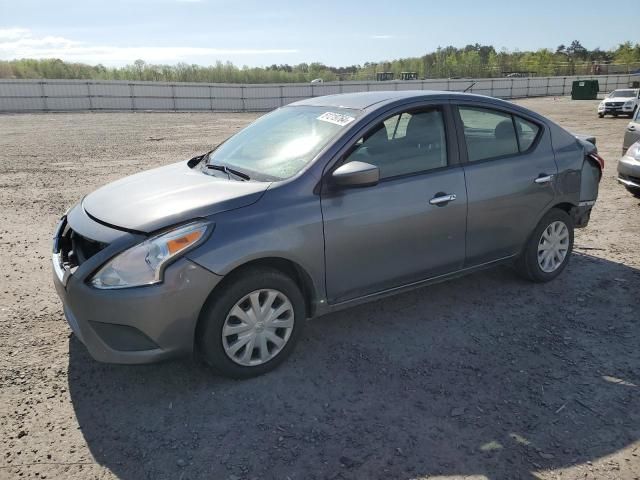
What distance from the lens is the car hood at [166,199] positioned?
10.4 feet

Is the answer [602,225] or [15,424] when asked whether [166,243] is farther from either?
[602,225]

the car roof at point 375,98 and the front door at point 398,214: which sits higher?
the car roof at point 375,98

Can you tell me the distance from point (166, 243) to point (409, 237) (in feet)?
5.66

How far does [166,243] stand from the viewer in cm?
303

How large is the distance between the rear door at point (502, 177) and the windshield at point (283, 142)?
106cm

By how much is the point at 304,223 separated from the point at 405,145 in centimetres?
112

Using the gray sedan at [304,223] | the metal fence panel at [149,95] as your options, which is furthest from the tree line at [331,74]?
the gray sedan at [304,223]

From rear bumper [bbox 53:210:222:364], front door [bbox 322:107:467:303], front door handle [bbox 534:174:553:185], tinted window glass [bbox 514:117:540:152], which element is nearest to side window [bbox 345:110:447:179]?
front door [bbox 322:107:467:303]

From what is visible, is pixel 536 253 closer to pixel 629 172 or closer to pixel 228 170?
pixel 228 170

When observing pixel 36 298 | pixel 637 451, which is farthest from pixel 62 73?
pixel 637 451

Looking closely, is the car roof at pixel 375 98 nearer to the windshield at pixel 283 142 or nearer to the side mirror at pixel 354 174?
the windshield at pixel 283 142

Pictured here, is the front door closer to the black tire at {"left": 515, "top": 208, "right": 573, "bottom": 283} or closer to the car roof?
the car roof

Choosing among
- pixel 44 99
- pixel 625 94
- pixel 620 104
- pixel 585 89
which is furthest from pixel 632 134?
pixel 585 89

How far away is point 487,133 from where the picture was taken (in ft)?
14.5
